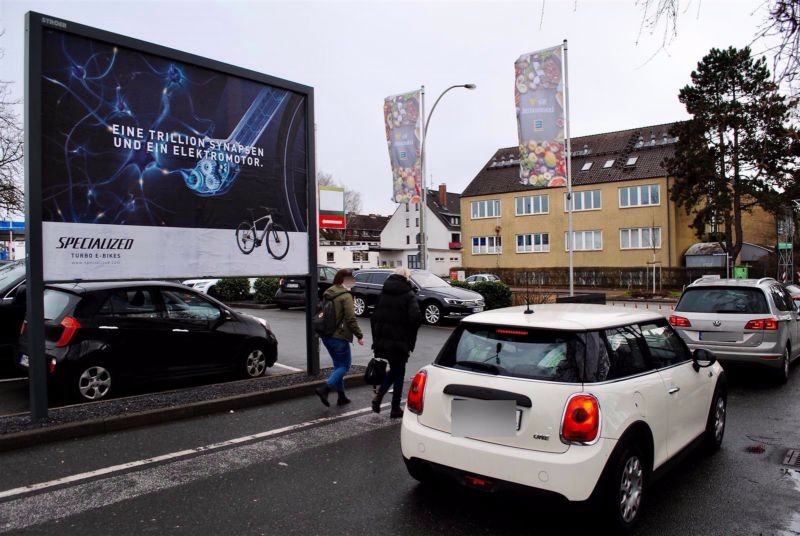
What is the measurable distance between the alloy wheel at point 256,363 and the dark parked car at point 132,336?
0.14 ft

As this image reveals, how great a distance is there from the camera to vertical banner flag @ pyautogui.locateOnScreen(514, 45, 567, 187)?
1927 cm

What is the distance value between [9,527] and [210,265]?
4246mm

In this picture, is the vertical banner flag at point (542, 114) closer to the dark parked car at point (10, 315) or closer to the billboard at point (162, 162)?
the billboard at point (162, 162)

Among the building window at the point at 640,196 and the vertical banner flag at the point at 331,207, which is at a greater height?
the building window at the point at 640,196

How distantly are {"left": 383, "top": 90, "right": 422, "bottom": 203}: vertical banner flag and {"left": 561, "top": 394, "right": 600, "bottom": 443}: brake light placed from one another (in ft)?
65.8

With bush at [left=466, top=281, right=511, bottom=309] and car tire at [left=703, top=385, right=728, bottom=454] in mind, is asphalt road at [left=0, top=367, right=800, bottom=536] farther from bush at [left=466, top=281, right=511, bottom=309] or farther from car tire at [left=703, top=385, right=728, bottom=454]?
bush at [left=466, top=281, right=511, bottom=309]

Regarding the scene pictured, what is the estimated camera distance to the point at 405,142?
23688mm

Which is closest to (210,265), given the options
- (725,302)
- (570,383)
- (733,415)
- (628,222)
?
(570,383)

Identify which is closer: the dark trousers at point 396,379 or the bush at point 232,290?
the dark trousers at point 396,379

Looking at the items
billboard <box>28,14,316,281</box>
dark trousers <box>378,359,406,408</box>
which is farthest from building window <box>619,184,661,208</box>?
dark trousers <box>378,359,406,408</box>

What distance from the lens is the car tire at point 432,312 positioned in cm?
1706

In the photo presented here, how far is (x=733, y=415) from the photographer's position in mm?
6773

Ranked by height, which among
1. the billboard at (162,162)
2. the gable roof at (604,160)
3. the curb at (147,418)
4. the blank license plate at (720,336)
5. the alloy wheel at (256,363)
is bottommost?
the curb at (147,418)

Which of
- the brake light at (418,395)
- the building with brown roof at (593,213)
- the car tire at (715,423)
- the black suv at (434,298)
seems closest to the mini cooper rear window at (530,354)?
the brake light at (418,395)
